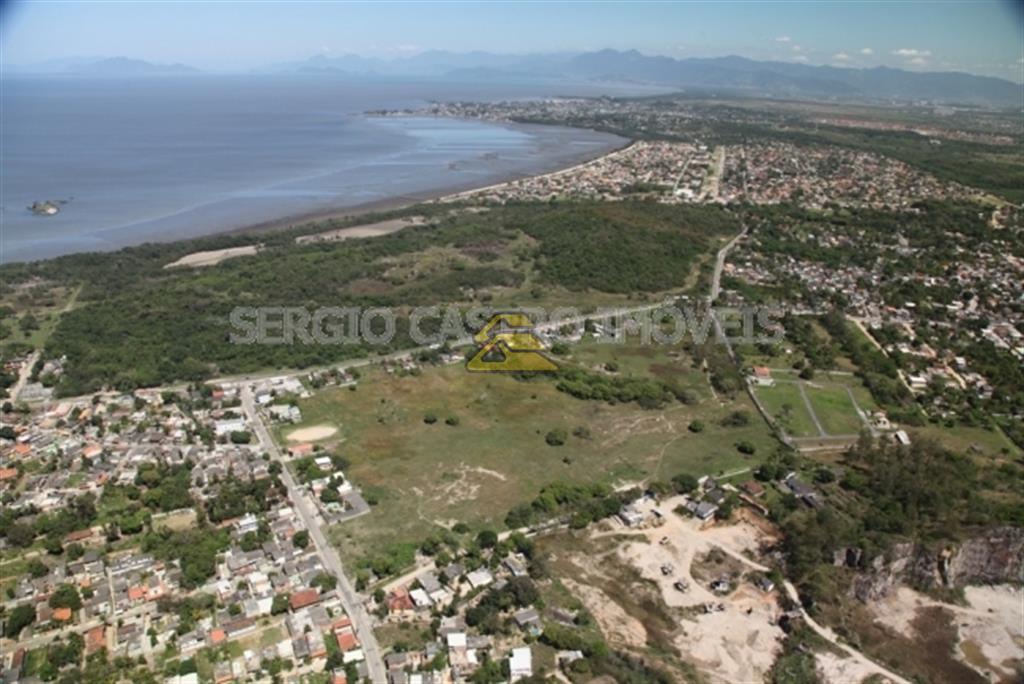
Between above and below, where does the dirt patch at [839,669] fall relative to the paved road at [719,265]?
below

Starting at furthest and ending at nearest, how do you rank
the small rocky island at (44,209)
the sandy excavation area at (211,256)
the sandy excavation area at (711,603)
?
the small rocky island at (44,209) < the sandy excavation area at (211,256) < the sandy excavation area at (711,603)

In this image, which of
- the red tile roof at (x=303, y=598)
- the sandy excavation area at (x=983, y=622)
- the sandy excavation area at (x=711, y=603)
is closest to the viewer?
the sandy excavation area at (x=711, y=603)

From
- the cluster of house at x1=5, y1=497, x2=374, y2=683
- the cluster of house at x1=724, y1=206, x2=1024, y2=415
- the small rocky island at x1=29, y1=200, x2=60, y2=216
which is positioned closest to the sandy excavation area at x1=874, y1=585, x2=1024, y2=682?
the cluster of house at x1=724, y1=206, x2=1024, y2=415

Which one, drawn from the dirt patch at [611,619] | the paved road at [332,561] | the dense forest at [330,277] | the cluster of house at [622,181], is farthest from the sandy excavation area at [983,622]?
the cluster of house at [622,181]

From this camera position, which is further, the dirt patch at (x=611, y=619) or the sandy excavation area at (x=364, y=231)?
the sandy excavation area at (x=364, y=231)

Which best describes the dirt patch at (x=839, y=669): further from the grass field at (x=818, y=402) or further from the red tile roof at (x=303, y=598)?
the red tile roof at (x=303, y=598)

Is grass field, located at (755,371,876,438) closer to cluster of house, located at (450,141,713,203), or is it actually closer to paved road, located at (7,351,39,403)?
paved road, located at (7,351,39,403)

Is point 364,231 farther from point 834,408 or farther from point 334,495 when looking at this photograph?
point 834,408
